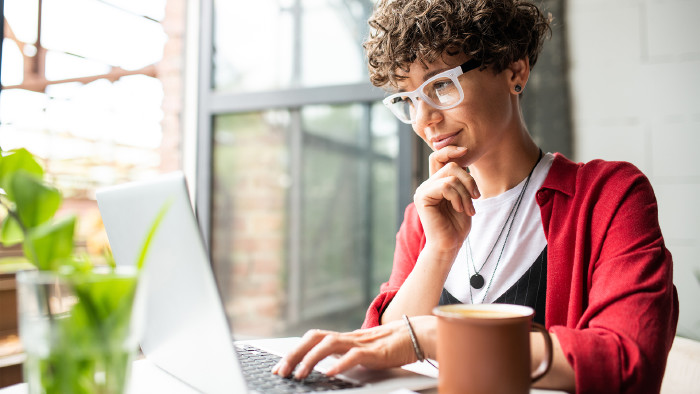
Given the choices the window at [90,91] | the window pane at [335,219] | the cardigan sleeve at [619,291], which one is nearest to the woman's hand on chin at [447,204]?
the cardigan sleeve at [619,291]

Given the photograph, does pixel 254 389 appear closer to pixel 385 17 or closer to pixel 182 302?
pixel 182 302

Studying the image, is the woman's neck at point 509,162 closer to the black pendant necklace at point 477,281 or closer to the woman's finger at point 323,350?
the black pendant necklace at point 477,281

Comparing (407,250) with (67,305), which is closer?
(67,305)

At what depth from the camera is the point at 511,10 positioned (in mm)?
1181

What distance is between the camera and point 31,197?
0.44 m

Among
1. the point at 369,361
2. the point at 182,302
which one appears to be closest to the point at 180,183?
the point at 182,302

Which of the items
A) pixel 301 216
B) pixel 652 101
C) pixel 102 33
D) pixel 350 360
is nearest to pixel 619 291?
pixel 350 360

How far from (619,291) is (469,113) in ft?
1.55

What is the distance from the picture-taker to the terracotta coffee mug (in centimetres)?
52

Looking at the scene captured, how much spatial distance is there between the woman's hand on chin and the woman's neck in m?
0.14

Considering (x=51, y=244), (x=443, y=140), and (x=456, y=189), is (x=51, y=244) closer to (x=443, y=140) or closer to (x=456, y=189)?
(x=456, y=189)

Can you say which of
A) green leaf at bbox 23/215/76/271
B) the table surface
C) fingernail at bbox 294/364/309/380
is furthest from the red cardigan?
green leaf at bbox 23/215/76/271

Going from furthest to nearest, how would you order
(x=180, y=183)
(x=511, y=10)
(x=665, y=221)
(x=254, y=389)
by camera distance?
(x=665, y=221) → (x=511, y=10) → (x=254, y=389) → (x=180, y=183)

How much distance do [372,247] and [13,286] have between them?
4.42 ft
